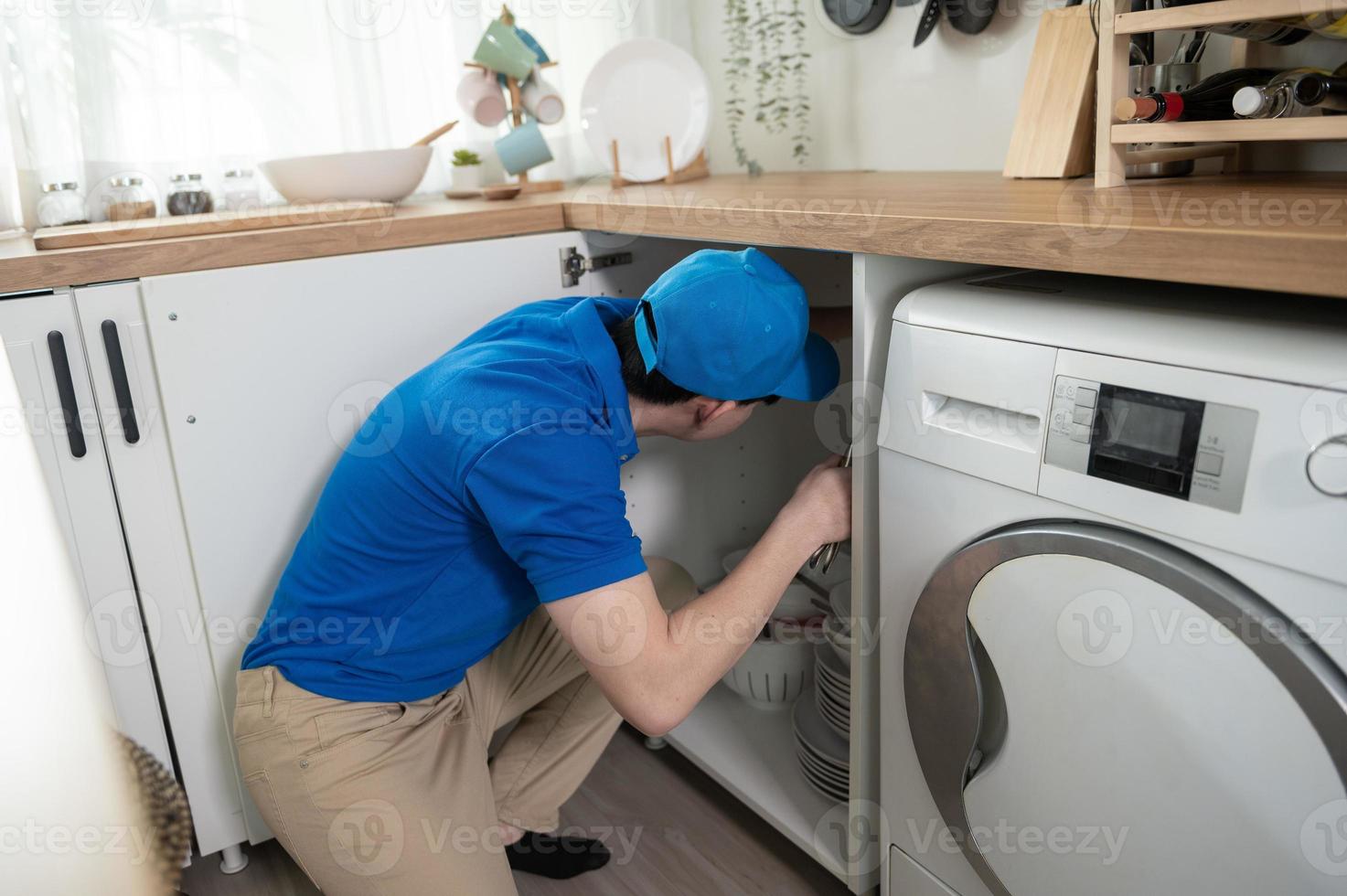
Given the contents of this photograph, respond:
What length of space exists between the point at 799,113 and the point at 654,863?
1386 millimetres

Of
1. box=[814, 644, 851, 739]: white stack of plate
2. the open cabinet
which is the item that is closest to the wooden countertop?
the open cabinet

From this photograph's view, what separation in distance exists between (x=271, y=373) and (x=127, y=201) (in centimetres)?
63

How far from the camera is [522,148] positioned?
1805 mm

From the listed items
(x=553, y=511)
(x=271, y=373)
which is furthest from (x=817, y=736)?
(x=271, y=373)

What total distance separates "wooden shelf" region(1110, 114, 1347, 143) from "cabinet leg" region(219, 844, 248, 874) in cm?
151

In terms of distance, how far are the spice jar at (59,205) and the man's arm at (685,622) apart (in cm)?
123

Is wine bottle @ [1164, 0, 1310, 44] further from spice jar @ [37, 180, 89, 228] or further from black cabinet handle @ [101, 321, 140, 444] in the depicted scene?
spice jar @ [37, 180, 89, 228]

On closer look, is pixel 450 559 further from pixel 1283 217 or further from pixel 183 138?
pixel 183 138

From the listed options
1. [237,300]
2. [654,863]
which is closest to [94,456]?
[237,300]

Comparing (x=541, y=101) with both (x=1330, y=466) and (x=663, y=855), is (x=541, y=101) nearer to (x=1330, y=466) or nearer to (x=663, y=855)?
(x=663, y=855)

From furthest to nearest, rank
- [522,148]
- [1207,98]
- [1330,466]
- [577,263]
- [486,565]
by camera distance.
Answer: [522,148], [577,263], [486,565], [1207,98], [1330,466]

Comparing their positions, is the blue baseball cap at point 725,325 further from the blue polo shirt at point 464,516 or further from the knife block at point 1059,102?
the knife block at point 1059,102

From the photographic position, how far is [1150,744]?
0.78 m

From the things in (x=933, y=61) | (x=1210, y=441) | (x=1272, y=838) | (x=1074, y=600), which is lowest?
(x=1272, y=838)
